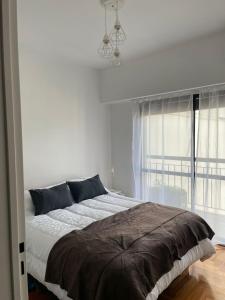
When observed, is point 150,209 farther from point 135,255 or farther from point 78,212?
point 135,255

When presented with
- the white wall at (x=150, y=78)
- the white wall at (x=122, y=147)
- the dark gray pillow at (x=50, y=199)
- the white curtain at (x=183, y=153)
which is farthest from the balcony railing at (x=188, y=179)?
the dark gray pillow at (x=50, y=199)

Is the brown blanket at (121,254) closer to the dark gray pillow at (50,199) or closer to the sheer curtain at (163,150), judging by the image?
the dark gray pillow at (50,199)

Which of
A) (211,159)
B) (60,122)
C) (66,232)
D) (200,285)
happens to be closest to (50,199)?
(66,232)

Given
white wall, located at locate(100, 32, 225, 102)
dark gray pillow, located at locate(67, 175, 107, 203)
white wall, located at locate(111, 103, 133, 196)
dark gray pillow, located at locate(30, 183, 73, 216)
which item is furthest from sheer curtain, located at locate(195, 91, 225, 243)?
dark gray pillow, located at locate(30, 183, 73, 216)

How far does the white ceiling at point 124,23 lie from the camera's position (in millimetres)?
2169

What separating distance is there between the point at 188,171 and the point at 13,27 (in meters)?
3.01

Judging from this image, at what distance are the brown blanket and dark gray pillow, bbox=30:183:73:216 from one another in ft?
2.45

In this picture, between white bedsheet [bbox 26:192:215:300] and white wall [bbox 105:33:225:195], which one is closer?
white bedsheet [bbox 26:192:215:300]

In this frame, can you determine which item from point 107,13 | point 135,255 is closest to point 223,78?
point 107,13

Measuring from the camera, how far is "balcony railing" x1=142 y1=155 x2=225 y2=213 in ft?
10.2

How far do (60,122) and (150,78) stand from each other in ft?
4.85

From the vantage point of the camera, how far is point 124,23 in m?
2.51

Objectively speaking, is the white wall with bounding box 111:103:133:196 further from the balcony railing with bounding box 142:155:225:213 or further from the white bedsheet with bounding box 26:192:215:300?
the white bedsheet with bounding box 26:192:215:300

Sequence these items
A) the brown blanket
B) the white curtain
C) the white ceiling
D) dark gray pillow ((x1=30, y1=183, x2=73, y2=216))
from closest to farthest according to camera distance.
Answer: the brown blanket
the white ceiling
dark gray pillow ((x1=30, y1=183, x2=73, y2=216))
the white curtain
